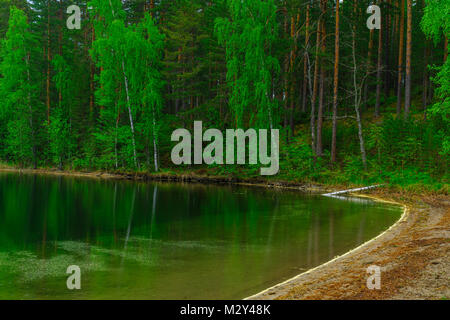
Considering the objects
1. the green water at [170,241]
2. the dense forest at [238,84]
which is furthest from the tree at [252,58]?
the green water at [170,241]

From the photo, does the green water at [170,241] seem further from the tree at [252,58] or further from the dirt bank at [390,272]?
the tree at [252,58]

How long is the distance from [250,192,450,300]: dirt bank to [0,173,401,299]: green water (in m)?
0.66

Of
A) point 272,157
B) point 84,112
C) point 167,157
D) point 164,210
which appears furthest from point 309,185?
point 84,112

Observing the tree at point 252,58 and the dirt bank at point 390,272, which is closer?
the dirt bank at point 390,272

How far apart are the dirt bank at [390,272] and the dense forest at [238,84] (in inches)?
430

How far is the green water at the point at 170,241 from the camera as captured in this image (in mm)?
7383

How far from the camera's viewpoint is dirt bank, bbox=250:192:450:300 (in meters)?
5.90

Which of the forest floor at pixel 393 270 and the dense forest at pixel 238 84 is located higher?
the dense forest at pixel 238 84

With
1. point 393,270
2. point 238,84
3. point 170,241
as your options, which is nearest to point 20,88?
point 238,84

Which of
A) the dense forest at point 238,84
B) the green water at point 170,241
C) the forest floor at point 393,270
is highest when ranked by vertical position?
the dense forest at point 238,84

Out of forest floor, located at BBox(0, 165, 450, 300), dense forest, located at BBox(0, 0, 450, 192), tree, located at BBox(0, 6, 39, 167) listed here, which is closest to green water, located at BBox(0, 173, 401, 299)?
forest floor, located at BBox(0, 165, 450, 300)

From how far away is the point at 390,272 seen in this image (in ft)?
22.9

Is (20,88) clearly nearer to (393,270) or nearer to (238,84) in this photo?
(238,84)

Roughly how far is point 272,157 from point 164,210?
43.4 feet
